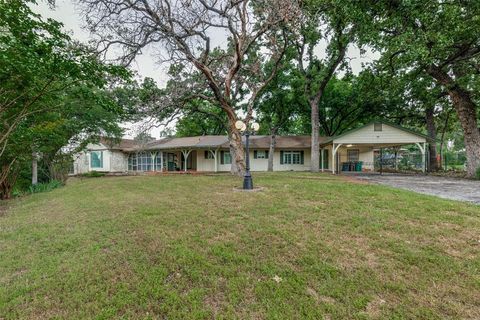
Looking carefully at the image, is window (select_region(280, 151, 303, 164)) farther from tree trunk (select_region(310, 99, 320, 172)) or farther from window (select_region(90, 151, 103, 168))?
window (select_region(90, 151, 103, 168))

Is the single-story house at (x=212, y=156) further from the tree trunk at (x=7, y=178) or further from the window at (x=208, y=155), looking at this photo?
the tree trunk at (x=7, y=178)

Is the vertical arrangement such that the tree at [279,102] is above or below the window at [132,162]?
above

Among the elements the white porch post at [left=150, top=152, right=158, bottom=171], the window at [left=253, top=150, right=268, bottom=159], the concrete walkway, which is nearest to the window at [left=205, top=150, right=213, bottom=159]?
the window at [left=253, top=150, right=268, bottom=159]

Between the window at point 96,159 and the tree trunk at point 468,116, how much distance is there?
28.2 meters

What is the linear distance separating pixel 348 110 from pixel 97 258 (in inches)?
879

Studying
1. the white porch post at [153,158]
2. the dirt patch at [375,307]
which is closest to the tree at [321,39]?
the dirt patch at [375,307]

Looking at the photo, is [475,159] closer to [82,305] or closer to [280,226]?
[280,226]

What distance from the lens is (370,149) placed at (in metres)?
21.7

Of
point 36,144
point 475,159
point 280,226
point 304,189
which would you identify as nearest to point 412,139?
point 475,159

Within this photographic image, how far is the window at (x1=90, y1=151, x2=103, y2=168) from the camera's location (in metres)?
24.2

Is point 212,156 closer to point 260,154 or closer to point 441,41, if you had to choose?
point 260,154

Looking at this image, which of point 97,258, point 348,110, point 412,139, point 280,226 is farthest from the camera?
point 348,110

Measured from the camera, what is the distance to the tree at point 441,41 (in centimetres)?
946

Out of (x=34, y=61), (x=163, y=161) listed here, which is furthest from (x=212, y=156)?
(x=34, y=61)
